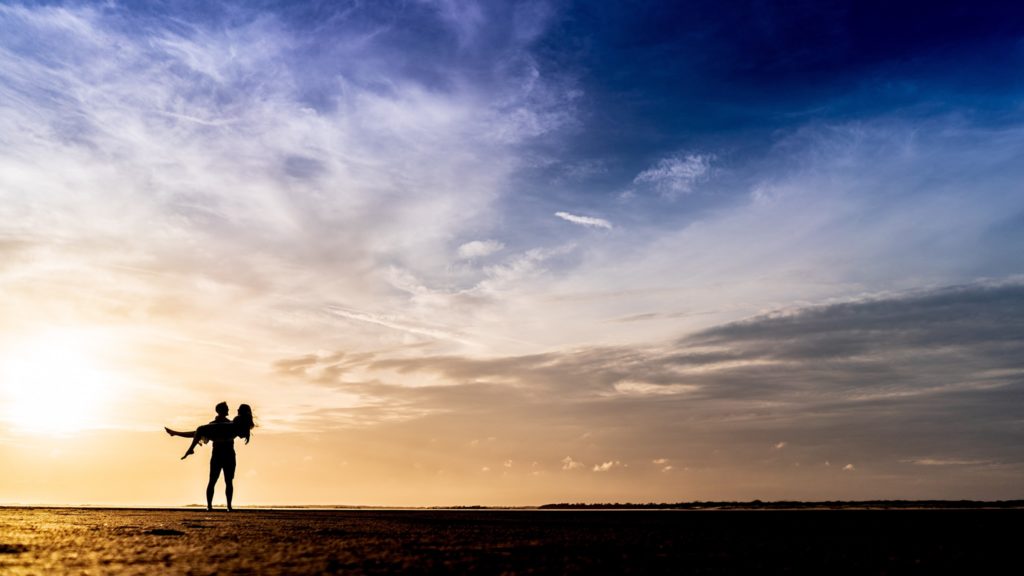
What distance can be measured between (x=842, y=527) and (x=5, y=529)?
31.4ft

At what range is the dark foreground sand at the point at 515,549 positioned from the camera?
5297 mm

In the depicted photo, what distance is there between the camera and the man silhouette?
16484 mm

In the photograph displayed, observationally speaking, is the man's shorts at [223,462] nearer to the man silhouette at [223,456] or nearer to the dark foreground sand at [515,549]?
the man silhouette at [223,456]

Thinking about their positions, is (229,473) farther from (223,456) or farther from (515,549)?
(515,549)

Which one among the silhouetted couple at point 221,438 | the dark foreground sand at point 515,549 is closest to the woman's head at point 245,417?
the silhouetted couple at point 221,438

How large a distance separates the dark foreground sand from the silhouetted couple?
6.67 meters

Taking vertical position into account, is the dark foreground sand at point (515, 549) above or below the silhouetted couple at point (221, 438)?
below

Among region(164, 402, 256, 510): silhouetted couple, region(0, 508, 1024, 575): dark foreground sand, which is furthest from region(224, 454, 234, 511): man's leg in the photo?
region(0, 508, 1024, 575): dark foreground sand

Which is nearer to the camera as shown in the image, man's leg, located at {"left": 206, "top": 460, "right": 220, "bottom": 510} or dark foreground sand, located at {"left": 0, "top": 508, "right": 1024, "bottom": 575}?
dark foreground sand, located at {"left": 0, "top": 508, "right": 1024, "bottom": 575}

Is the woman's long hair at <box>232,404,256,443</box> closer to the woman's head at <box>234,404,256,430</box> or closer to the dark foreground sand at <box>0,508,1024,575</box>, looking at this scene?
the woman's head at <box>234,404,256,430</box>

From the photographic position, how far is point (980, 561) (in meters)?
5.63

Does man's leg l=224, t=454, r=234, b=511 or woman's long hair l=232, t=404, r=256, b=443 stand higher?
woman's long hair l=232, t=404, r=256, b=443

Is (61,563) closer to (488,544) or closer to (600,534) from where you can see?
(488,544)

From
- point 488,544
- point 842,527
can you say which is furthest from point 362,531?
point 842,527
